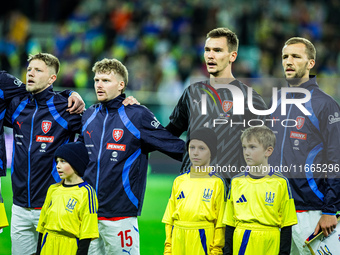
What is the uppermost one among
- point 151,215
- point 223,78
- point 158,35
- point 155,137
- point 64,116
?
point 158,35

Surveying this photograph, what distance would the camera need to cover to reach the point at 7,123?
640cm

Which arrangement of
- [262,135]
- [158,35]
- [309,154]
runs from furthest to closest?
1. [158,35]
2. [309,154]
3. [262,135]

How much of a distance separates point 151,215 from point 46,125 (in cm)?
457

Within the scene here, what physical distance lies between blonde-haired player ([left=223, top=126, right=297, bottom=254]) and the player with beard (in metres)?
0.44

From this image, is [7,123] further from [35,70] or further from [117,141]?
[117,141]

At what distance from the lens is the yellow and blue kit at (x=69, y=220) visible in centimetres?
525

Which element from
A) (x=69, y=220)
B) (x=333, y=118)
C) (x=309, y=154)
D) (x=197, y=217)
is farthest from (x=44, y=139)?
(x=333, y=118)

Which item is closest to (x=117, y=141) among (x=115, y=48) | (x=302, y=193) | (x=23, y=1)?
(x=302, y=193)

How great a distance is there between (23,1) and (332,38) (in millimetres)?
10802

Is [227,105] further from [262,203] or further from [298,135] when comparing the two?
[262,203]

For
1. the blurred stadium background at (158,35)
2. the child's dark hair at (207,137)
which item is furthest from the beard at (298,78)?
the blurred stadium background at (158,35)

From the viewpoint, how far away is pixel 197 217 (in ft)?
17.0

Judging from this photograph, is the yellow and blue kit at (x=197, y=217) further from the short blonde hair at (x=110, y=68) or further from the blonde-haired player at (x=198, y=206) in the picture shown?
the short blonde hair at (x=110, y=68)

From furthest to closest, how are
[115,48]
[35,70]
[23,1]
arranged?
1. [23,1]
2. [115,48]
3. [35,70]
